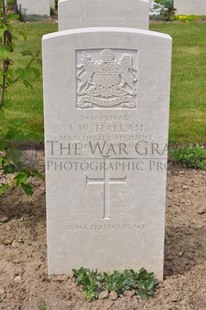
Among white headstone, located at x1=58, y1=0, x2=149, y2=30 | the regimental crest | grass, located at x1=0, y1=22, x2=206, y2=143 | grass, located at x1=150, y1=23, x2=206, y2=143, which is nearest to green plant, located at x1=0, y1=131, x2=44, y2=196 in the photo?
grass, located at x1=0, y1=22, x2=206, y2=143

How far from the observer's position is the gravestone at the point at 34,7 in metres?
16.1

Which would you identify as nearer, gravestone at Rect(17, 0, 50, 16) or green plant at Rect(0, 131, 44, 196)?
green plant at Rect(0, 131, 44, 196)

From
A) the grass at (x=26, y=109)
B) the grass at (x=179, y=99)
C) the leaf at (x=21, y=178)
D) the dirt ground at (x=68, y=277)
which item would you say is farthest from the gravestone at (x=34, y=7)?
the leaf at (x=21, y=178)

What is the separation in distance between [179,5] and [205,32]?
3416mm

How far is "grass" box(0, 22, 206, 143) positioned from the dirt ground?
0.64 m

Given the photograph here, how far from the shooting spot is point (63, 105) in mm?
3367

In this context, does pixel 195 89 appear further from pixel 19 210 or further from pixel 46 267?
pixel 46 267

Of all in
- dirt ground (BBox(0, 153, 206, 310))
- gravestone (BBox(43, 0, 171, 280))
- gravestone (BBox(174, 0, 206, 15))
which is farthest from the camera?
gravestone (BBox(174, 0, 206, 15))

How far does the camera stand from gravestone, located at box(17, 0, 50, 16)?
16.1 m

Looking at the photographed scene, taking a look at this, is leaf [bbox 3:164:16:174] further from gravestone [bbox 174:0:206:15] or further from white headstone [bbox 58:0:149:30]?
gravestone [bbox 174:0:206:15]

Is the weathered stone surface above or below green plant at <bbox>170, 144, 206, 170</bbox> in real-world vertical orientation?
above

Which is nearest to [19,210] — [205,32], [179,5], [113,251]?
[113,251]

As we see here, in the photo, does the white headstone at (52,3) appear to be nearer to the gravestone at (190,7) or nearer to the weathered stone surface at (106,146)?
the gravestone at (190,7)

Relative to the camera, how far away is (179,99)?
8219mm
